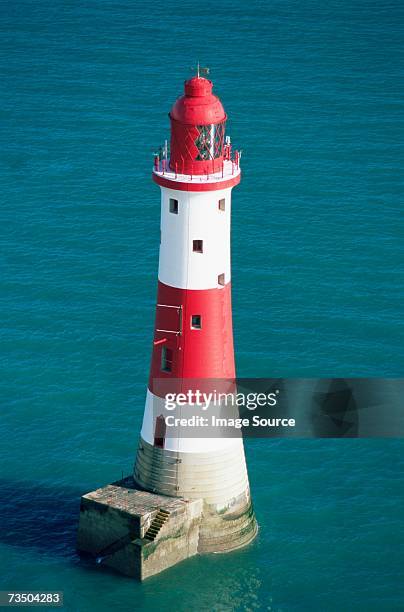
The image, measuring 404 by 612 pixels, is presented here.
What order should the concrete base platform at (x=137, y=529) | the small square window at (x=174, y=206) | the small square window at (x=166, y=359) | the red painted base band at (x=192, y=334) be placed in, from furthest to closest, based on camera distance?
the concrete base platform at (x=137, y=529) → the small square window at (x=166, y=359) → the red painted base band at (x=192, y=334) → the small square window at (x=174, y=206)

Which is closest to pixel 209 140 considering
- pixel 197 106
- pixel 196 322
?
pixel 197 106

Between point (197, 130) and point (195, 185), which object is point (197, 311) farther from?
point (197, 130)

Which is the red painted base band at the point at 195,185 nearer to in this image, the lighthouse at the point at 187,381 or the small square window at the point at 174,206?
the lighthouse at the point at 187,381

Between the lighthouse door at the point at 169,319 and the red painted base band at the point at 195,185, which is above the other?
the red painted base band at the point at 195,185

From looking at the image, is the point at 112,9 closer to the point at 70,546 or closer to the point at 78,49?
the point at 78,49

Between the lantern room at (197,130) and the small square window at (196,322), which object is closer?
the lantern room at (197,130)

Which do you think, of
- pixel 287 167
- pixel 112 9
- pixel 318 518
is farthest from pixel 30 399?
pixel 112 9

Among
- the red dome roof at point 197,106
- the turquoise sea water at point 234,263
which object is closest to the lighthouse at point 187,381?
the red dome roof at point 197,106
